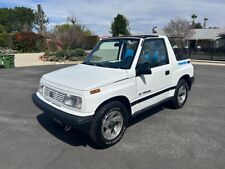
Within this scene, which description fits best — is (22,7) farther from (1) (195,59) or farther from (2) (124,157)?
(2) (124,157)

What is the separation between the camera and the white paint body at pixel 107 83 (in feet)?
10.7

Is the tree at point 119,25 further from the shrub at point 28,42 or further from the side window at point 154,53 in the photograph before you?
the side window at point 154,53

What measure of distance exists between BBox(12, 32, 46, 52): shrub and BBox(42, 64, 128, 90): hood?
27144 millimetres

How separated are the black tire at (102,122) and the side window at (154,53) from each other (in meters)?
0.99

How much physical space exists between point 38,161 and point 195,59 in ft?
64.2

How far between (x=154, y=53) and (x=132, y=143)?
1.90 m

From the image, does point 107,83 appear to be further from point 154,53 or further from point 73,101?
point 154,53

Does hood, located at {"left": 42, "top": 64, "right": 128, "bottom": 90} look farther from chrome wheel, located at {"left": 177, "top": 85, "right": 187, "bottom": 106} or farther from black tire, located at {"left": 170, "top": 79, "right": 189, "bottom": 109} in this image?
chrome wheel, located at {"left": 177, "top": 85, "right": 187, "bottom": 106}

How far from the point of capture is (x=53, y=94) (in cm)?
371

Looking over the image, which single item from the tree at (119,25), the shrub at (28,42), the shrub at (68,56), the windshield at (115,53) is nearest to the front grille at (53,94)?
the windshield at (115,53)

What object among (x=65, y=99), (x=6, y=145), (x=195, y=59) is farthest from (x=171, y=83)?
(x=195, y=59)

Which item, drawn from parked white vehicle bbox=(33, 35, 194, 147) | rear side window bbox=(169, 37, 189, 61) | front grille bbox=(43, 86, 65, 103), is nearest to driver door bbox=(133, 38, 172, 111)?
parked white vehicle bbox=(33, 35, 194, 147)

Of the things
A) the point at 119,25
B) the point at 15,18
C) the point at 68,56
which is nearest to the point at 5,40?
the point at 68,56

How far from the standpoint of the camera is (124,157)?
131 inches
